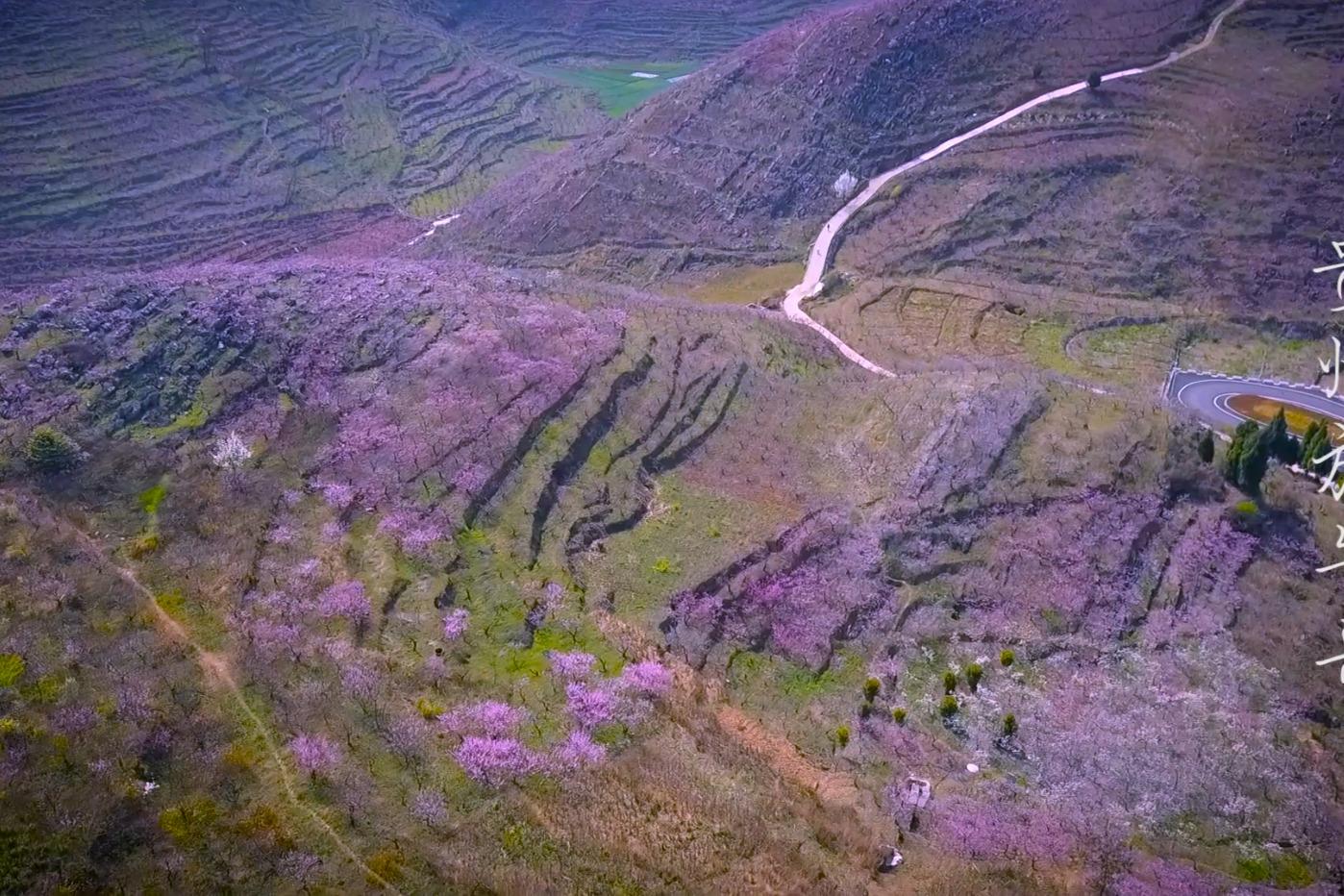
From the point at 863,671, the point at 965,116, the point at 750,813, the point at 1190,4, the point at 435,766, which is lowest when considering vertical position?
the point at 863,671

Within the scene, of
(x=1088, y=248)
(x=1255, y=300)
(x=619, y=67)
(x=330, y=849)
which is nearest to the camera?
(x=330, y=849)

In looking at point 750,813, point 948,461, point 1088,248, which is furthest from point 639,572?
point 1088,248

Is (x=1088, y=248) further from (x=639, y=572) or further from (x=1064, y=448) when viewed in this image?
(x=639, y=572)

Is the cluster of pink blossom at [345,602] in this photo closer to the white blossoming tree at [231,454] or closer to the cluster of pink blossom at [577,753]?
the cluster of pink blossom at [577,753]

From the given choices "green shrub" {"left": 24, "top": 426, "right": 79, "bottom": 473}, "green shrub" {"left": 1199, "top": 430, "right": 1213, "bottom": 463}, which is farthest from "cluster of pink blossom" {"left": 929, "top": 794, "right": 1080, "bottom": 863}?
"green shrub" {"left": 24, "top": 426, "right": 79, "bottom": 473}

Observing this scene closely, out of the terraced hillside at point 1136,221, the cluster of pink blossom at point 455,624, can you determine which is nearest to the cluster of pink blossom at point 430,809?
the cluster of pink blossom at point 455,624

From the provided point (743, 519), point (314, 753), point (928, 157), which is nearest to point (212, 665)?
point (314, 753)

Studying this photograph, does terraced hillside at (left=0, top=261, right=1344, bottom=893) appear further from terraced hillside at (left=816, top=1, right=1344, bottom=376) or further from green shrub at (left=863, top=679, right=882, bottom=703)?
terraced hillside at (left=816, top=1, right=1344, bottom=376)
